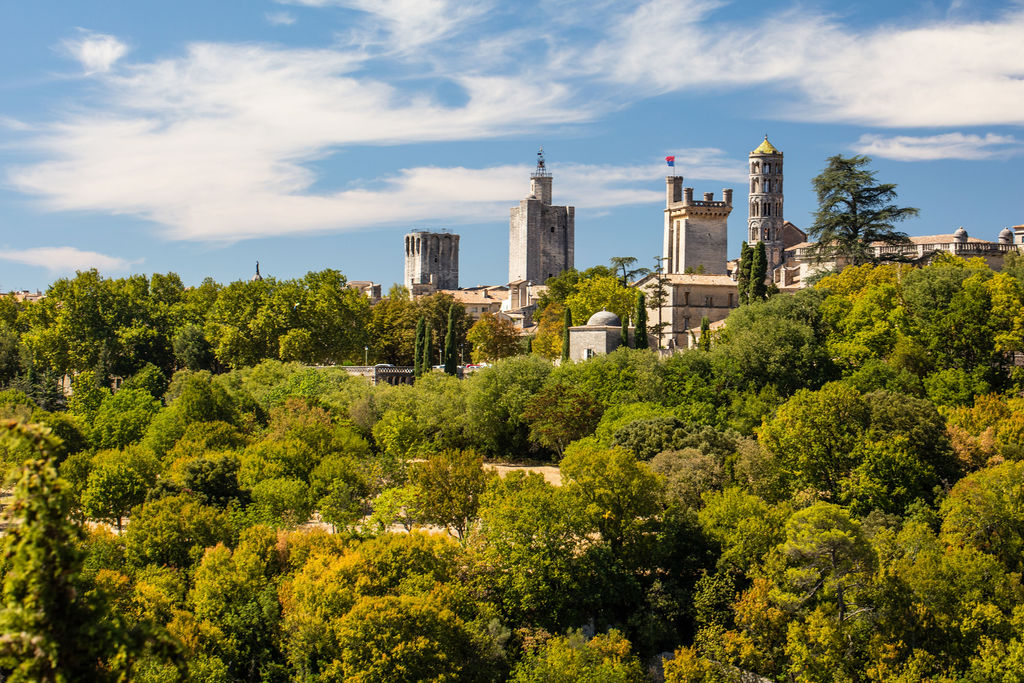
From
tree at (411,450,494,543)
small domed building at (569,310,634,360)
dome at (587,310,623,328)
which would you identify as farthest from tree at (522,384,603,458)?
dome at (587,310,623,328)

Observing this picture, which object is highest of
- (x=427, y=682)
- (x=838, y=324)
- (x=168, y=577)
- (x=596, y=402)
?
(x=838, y=324)

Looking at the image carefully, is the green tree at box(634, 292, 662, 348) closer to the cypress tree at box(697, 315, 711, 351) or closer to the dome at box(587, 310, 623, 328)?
the dome at box(587, 310, 623, 328)

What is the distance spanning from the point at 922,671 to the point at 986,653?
1.40m

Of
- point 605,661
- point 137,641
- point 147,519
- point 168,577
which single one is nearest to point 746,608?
point 605,661

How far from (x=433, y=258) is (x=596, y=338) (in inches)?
3710

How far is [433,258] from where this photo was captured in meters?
138

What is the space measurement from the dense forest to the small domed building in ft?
15.4

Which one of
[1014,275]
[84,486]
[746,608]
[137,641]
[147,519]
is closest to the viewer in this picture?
[137,641]

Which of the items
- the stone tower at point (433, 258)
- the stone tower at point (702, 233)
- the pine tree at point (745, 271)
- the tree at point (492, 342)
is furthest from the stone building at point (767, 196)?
the stone tower at point (433, 258)

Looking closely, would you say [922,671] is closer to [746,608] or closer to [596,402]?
[746,608]

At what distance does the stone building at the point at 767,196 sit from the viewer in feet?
306

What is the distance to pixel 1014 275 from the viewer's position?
3684 cm

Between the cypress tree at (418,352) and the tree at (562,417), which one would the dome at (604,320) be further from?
the tree at (562,417)

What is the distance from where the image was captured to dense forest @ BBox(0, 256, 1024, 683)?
74.2ft
